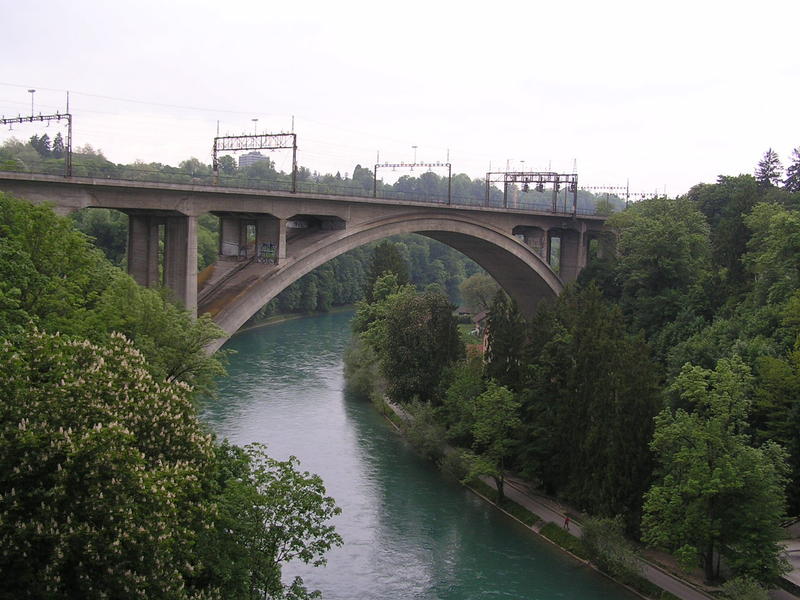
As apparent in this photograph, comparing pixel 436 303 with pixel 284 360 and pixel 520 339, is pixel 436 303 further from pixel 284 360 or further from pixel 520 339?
pixel 284 360

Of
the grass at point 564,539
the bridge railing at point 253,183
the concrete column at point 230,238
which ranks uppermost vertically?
the bridge railing at point 253,183

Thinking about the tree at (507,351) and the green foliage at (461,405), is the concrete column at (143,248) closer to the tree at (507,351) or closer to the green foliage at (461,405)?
the green foliage at (461,405)

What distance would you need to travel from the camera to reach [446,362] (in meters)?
31.3

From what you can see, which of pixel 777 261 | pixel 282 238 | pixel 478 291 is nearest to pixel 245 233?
pixel 282 238

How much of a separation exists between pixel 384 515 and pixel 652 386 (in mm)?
8133

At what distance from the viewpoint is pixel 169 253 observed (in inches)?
973

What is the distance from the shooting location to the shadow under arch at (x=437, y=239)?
2678 cm

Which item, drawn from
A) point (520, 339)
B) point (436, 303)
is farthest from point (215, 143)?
point (520, 339)

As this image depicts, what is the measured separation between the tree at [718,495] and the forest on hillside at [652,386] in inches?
1.7

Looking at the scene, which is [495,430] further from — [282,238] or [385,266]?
[385,266]

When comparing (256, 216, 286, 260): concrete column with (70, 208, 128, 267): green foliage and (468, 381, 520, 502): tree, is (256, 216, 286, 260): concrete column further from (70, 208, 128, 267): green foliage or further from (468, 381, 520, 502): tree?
(70, 208, 128, 267): green foliage

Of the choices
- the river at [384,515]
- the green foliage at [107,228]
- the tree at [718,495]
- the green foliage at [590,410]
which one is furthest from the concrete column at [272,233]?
the green foliage at [107,228]

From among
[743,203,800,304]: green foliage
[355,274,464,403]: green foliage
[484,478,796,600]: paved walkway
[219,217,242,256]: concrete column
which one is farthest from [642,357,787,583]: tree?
[219,217,242,256]: concrete column

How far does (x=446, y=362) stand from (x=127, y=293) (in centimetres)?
1466
